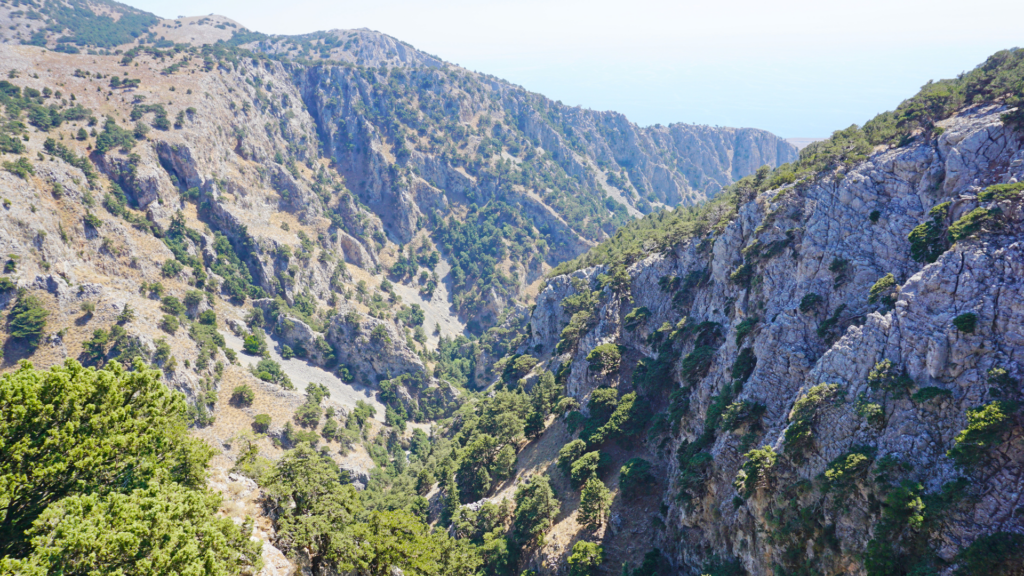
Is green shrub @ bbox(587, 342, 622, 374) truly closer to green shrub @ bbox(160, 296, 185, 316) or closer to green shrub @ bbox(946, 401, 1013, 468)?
green shrub @ bbox(946, 401, 1013, 468)

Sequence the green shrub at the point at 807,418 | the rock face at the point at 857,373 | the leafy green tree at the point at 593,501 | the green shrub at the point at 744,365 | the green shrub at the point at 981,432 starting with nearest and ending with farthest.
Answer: the green shrub at the point at 981,432 → the rock face at the point at 857,373 → the green shrub at the point at 807,418 → the green shrub at the point at 744,365 → the leafy green tree at the point at 593,501

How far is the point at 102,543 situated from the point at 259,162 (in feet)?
579

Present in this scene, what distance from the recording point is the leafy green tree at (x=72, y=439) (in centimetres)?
1928

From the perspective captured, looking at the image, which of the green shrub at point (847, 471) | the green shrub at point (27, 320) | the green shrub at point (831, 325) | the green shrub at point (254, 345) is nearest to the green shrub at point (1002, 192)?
the green shrub at point (831, 325)

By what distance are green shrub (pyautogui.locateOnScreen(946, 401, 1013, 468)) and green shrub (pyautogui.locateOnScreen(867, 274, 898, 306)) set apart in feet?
38.8

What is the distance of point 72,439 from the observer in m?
20.6

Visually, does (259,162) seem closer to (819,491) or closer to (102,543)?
(102,543)

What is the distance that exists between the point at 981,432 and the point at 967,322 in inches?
289

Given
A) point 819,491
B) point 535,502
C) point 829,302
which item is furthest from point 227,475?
point 829,302

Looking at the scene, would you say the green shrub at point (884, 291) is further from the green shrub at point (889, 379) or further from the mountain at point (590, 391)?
the green shrub at point (889, 379)

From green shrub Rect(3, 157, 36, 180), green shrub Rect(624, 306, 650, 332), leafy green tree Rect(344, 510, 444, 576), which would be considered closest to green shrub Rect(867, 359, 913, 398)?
leafy green tree Rect(344, 510, 444, 576)

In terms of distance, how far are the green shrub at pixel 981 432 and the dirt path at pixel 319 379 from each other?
113m

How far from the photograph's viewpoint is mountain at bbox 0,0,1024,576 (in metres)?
23.5

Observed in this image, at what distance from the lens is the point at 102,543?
17.1m
